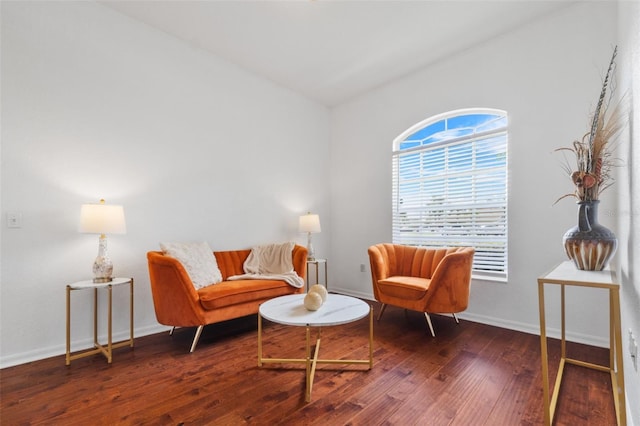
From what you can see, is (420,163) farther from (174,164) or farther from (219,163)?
(174,164)

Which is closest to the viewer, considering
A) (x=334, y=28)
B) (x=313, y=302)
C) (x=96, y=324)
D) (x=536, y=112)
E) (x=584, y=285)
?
(x=584, y=285)

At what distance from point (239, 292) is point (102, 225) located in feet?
3.97

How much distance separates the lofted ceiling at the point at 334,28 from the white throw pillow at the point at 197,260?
7.18 ft

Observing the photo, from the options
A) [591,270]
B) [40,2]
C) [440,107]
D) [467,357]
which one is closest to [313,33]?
[440,107]

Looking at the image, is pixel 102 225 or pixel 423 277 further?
pixel 423 277

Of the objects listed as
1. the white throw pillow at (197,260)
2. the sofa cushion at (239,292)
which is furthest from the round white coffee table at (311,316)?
the white throw pillow at (197,260)

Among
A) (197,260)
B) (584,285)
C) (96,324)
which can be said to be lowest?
(96,324)

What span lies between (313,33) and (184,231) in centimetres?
247

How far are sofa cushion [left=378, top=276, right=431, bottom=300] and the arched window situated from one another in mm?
741

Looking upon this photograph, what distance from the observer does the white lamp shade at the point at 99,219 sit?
2336 mm

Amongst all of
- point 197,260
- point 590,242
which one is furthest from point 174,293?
point 590,242

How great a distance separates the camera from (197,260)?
2936mm

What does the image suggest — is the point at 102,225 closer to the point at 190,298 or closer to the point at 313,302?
the point at 190,298

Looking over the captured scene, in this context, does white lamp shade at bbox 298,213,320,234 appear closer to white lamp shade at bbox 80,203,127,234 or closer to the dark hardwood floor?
the dark hardwood floor
